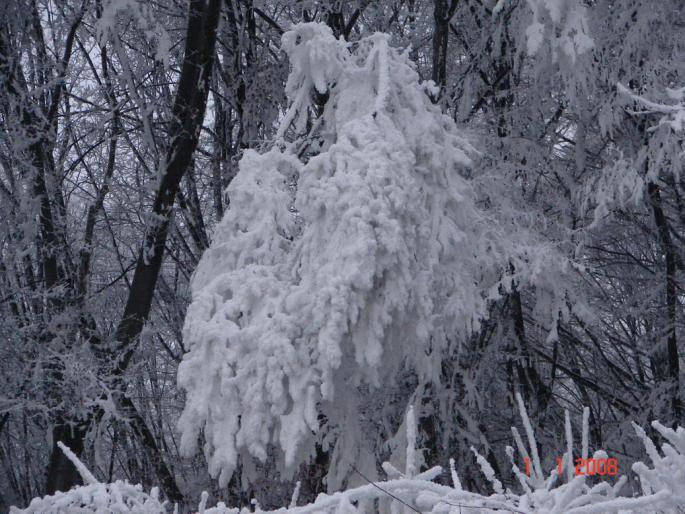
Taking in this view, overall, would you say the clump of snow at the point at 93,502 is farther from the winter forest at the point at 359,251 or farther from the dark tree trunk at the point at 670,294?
the dark tree trunk at the point at 670,294

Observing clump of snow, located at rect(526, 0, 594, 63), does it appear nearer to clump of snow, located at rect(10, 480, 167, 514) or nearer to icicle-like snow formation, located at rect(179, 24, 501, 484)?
icicle-like snow formation, located at rect(179, 24, 501, 484)

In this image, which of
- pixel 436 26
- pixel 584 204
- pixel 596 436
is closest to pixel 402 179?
pixel 584 204

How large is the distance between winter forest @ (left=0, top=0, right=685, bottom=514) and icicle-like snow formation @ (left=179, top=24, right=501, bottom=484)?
0.05ft

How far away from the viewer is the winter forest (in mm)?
3605

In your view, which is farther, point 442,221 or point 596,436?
point 596,436

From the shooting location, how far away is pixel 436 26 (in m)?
7.22

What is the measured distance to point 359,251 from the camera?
3.56 meters

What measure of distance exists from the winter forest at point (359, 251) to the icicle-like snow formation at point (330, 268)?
0.05 feet

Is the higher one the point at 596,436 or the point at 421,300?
the point at 421,300

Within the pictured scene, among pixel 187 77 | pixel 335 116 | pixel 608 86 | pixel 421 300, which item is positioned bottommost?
pixel 421 300

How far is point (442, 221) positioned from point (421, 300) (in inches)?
29.7

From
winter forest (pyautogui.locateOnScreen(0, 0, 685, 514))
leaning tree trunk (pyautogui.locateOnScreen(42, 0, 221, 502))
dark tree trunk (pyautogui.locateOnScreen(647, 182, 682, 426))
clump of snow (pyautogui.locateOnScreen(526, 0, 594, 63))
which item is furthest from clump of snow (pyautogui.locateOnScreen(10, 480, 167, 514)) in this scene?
dark tree trunk (pyautogui.locateOnScreen(647, 182, 682, 426))

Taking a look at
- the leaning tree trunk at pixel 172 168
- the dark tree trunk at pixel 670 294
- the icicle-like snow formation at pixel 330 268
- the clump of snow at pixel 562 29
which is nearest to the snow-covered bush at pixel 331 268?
the icicle-like snow formation at pixel 330 268

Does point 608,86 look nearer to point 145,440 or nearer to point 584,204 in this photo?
point 584,204
